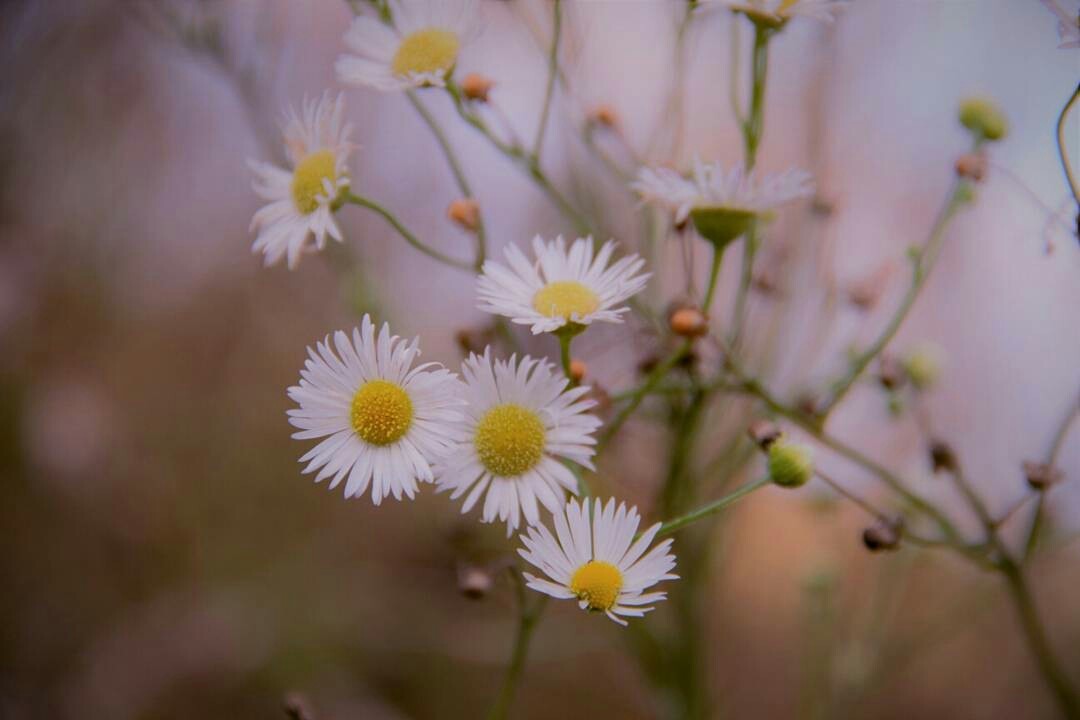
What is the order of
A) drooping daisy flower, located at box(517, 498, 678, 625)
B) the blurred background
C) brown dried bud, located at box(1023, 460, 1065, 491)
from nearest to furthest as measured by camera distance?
drooping daisy flower, located at box(517, 498, 678, 625), brown dried bud, located at box(1023, 460, 1065, 491), the blurred background

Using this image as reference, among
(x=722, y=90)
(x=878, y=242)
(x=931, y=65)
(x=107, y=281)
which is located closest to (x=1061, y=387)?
(x=878, y=242)

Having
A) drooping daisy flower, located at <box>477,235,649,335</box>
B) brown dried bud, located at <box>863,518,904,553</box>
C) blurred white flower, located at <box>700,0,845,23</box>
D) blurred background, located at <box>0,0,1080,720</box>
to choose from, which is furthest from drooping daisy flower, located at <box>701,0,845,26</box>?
blurred background, located at <box>0,0,1080,720</box>

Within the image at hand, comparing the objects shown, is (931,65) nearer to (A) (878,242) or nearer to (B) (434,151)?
(A) (878,242)

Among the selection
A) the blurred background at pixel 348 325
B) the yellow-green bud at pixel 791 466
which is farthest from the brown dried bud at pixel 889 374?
the blurred background at pixel 348 325

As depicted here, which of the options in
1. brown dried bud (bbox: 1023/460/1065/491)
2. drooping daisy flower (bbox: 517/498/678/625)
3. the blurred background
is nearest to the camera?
drooping daisy flower (bbox: 517/498/678/625)

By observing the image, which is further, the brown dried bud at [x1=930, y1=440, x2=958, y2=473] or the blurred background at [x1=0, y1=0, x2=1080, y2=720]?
the blurred background at [x1=0, y1=0, x2=1080, y2=720]

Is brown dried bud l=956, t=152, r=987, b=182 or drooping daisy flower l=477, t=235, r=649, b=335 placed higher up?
brown dried bud l=956, t=152, r=987, b=182

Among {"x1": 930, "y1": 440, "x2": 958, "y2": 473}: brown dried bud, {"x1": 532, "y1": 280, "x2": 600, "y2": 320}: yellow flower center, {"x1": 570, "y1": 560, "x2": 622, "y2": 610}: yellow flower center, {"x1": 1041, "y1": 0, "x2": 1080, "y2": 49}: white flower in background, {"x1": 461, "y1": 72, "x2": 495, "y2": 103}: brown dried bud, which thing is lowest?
{"x1": 570, "y1": 560, "x2": 622, "y2": 610}: yellow flower center

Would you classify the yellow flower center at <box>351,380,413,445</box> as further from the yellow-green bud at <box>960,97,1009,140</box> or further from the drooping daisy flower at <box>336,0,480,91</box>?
the yellow-green bud at <box>960,97,1009,140</box>

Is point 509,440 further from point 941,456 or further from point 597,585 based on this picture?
point 941,456
